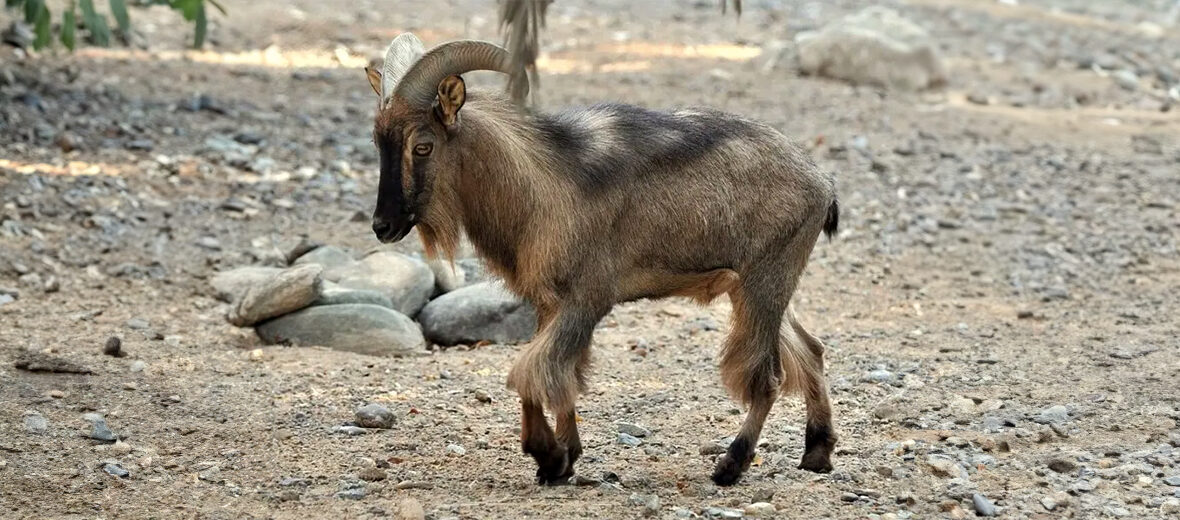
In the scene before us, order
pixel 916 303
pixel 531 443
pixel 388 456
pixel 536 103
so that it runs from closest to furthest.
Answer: pixel 536 103
pixel 531 443
pixel 388 456
pixel 916 303

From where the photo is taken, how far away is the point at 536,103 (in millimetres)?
5680

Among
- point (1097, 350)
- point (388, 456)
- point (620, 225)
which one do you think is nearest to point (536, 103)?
point (620, 225)

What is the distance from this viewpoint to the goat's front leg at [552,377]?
6.54 metres

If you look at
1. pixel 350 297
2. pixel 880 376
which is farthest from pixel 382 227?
pixel 880 376

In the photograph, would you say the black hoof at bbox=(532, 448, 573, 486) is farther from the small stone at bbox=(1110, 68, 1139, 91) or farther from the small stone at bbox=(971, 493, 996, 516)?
the small stone at bbox=(1110, 68, 1139, 91)

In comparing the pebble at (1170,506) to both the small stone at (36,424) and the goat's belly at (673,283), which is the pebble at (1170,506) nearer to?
the goat's belly at (673,283)

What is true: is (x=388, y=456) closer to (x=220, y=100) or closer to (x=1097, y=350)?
(x=1097, y=350)

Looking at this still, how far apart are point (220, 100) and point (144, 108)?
80 centimetres

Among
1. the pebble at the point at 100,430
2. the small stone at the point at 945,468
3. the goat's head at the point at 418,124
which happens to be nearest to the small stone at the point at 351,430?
the pebble at the point at 100,430

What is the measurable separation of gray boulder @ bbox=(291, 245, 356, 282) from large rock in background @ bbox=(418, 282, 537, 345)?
0.83 meters

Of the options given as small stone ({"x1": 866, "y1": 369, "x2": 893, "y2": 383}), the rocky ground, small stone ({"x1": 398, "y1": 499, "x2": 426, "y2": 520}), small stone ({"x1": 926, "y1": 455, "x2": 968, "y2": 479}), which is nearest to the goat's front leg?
the rocky ground

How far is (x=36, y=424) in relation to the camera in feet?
24.0

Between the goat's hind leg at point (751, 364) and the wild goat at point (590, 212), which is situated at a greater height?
the wild goat at point (590, 212)

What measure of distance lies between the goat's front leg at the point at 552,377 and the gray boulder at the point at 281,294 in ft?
8.93
